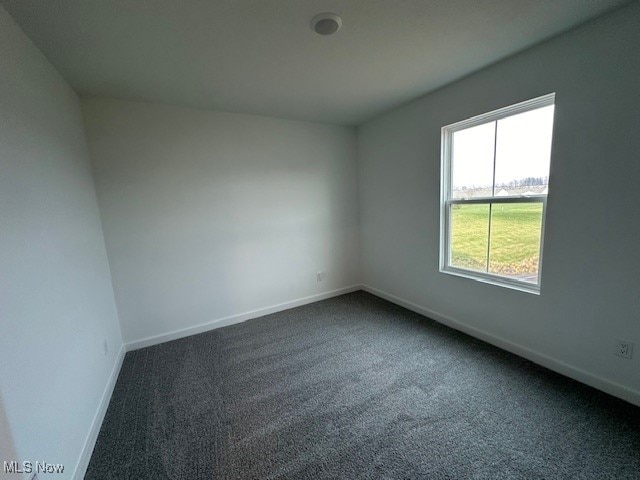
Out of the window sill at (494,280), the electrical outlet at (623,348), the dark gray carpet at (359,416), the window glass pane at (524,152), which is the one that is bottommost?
the dark gray carpet at (359,416)

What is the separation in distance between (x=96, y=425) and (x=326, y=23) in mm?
2940

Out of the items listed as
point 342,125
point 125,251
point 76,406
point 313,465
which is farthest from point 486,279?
point 125,251

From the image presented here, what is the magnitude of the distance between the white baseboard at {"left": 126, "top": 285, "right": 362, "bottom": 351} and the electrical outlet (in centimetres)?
279

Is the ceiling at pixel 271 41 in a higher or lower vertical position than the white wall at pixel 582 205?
higher

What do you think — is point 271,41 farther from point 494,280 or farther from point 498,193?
point 494,280

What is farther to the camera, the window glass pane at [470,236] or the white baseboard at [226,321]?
the white baseboard at [226,321]

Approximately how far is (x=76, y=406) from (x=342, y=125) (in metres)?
3.86

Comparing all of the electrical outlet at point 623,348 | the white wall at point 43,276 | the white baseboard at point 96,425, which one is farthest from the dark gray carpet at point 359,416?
the white wall at point 43,276

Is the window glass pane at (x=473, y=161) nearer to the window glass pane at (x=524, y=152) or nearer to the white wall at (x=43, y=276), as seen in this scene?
the window glass pane at (x=524, y=152)

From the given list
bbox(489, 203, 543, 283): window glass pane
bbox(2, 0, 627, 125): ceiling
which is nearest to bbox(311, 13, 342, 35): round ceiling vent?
bbox(2, 0, 627, 125): ceiling

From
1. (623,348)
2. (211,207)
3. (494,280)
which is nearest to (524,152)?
(494,280)

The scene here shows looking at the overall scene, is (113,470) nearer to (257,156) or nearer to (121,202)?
(121,202)

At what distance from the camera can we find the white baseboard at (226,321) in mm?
2707

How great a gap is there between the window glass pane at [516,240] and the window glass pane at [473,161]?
0.28 meters
